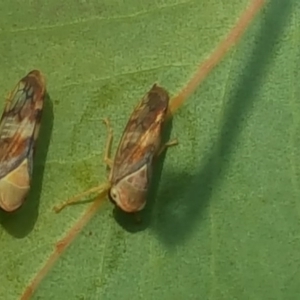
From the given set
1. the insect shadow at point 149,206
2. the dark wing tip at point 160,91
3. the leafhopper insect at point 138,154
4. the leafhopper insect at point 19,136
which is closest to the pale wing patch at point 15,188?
the leafhopper insect at point 19,136

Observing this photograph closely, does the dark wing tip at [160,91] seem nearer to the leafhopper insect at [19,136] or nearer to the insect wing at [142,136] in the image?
the insect wing at [142,136]

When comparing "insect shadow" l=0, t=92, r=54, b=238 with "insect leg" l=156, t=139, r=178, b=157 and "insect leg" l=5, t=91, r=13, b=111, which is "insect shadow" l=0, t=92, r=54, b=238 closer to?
"insect leg" l=5, t=91, r=13, b=111

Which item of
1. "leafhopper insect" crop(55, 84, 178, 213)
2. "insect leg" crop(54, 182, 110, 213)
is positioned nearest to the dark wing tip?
"leafhopper insect" crop(55, 84, 178, 213)

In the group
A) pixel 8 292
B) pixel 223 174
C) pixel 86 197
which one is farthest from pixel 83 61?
pixel 8 292

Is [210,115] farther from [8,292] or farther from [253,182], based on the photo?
[8,292]

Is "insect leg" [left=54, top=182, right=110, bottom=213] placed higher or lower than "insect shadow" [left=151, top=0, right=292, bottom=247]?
lower

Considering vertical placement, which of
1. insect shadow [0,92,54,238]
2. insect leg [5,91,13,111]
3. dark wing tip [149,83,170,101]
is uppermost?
dark wing tip [149,83,170,101]

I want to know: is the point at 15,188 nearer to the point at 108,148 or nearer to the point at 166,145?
the point at 108,148
